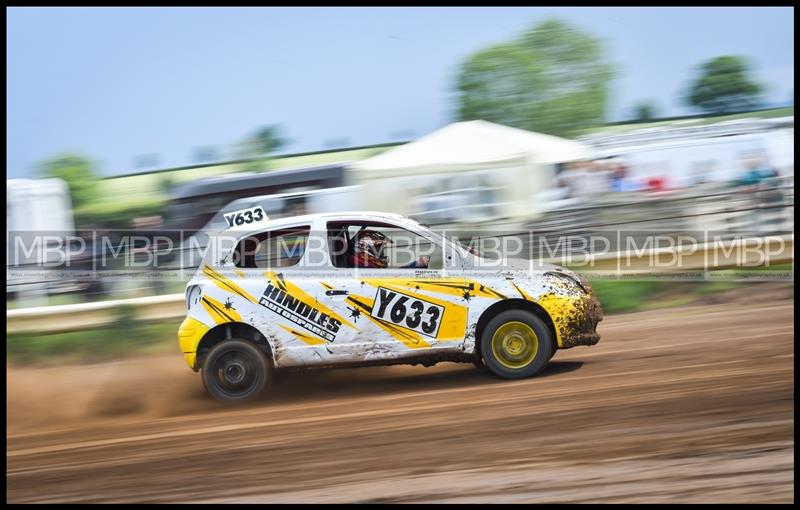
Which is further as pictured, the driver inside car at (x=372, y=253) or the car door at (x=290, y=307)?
the driver inside car at (x=372, y=253)

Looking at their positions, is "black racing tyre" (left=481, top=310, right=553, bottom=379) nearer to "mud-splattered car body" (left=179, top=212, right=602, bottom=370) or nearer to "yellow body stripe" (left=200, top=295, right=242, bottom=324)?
"mud-splattered car body" (left=179, top=212, right=602, bottom=370)

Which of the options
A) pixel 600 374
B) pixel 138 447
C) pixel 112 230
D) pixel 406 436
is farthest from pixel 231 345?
pixel 112 230

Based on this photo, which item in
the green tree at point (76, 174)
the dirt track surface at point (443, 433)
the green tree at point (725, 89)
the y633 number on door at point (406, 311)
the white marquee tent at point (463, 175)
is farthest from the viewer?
the green tree at point (725, 89)

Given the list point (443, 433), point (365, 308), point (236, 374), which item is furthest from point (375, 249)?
point (443, 433)

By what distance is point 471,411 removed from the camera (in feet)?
22.5

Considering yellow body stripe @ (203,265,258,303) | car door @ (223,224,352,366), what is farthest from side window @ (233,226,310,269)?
yellow body stripe @ (203,265,258,303)

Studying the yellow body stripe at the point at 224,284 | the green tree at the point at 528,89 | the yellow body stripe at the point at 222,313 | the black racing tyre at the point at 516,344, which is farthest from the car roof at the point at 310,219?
the green tree at the point at 528,89

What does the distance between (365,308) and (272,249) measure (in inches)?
40.3

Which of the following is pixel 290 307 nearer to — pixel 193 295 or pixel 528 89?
pixel 193 295

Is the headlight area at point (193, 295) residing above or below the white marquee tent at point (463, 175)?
below

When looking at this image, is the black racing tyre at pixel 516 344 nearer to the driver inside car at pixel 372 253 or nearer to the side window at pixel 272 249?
the driver inside car at pixel 372 253

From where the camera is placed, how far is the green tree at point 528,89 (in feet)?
60.5

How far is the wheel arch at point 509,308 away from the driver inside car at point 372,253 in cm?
73

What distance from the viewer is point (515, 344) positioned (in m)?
7.73
